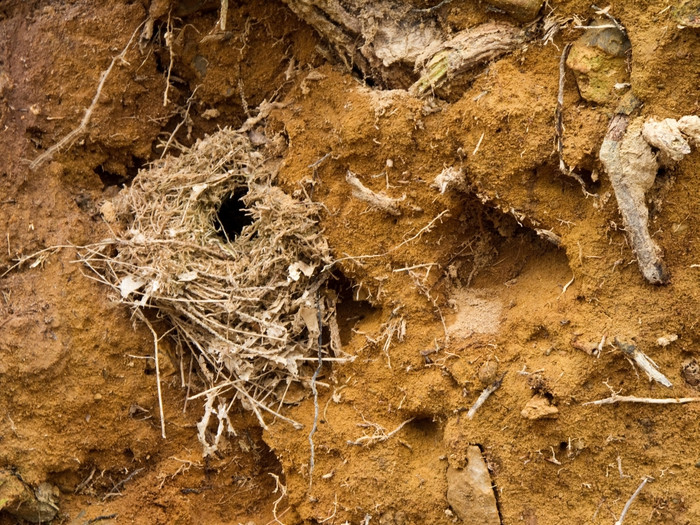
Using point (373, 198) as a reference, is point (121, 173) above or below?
above

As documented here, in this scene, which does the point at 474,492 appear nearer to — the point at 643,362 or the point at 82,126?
the point at 643,362

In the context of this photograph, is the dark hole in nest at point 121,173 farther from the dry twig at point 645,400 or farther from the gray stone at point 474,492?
the dry twig at point 645,400

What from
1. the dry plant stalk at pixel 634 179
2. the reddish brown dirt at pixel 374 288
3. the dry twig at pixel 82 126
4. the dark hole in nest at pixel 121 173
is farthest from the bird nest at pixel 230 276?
the dry plant stalk at pixel 634 179

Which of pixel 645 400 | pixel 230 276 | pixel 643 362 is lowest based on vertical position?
pixel 645 400

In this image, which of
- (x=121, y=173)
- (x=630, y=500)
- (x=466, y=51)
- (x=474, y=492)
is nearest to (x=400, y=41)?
(x=466, y=51)

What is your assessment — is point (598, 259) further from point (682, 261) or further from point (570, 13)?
point (570, 13)

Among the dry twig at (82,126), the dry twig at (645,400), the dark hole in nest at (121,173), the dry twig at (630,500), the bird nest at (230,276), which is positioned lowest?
the dry twig at (630,500)
